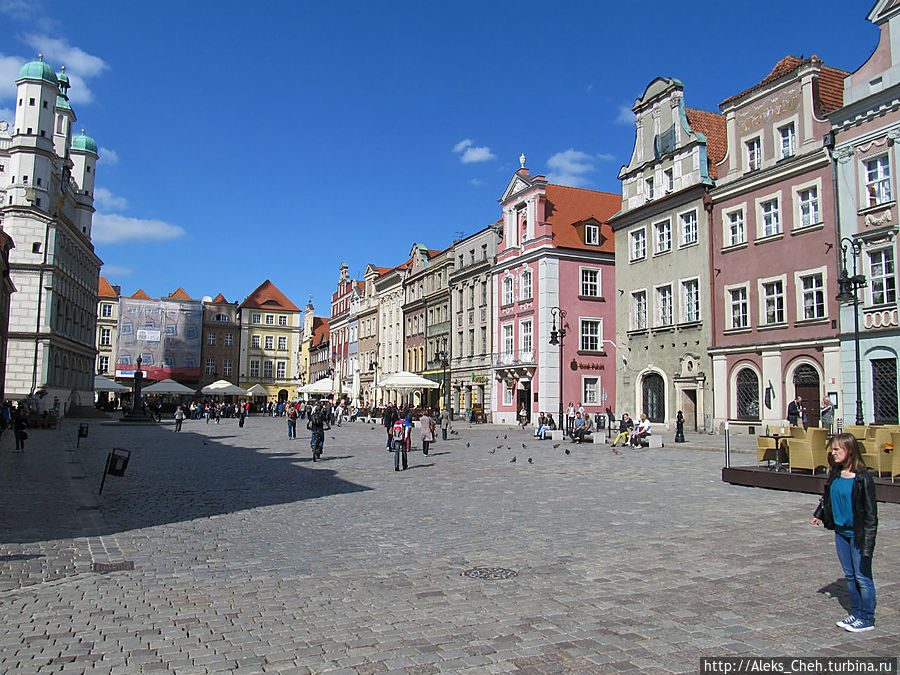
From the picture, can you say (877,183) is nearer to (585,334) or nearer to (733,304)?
(733,304)

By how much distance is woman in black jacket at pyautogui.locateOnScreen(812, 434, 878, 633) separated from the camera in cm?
545

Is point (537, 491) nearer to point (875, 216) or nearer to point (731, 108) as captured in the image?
point (875, 216)

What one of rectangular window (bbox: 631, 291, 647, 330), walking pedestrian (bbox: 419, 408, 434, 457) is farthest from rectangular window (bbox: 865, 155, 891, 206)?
walking pedestrian (bbox: 419, 408, 434, 457)

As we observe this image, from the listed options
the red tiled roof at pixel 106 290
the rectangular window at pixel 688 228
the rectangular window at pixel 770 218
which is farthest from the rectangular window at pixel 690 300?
the red tiled roof at pixel 106 290

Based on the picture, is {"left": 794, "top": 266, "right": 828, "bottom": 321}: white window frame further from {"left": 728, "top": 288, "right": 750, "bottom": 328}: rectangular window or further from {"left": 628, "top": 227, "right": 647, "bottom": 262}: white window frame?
{"left": 628, "top": 227, "right": 647, "bottom": 262}: white window frame

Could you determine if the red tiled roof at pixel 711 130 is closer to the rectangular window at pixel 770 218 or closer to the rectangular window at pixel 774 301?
the rectangular window at pixel 770 218

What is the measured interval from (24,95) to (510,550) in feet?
215

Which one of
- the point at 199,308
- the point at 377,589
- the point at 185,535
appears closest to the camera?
the point at 377,589

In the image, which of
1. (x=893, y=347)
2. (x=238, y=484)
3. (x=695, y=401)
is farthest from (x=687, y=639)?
(x=695, y=401)

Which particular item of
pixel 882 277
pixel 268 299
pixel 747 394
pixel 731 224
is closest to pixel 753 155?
pixel 731 224

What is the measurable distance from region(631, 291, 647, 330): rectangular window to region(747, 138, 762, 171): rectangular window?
29.5 ft

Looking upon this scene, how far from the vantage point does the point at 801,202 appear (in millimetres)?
29797

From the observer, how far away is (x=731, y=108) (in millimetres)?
33250

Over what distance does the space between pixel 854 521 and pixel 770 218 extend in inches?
1140
